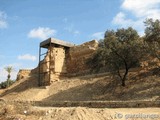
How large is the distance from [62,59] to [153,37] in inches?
617

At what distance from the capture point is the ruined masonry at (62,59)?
114ft

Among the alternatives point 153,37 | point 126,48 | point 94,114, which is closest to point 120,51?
point 126,48

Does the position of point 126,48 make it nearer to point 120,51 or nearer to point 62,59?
point 120,51

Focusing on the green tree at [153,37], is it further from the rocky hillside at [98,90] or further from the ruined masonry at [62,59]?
the ruined masonry at [62,59]

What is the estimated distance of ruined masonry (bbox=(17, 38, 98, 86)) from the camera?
34.7 m

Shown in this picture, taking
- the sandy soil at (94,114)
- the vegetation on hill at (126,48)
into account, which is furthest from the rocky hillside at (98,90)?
the sandy soil at (94,114)

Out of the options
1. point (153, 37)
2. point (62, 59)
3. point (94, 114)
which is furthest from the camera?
point (62, 59)

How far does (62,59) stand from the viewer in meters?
36.5

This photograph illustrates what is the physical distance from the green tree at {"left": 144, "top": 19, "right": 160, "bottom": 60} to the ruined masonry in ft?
35.7

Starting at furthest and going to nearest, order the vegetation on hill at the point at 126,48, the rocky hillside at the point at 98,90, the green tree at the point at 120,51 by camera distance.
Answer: the green tree at the point at 120,51 → the vegetation on hill at the point at 126,48 → the rocky hillside at the point at 98,90

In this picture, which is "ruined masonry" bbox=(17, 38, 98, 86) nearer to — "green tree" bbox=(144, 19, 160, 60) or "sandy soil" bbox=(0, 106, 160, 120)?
"green tree" bbox=(144, 19, 160, 60)

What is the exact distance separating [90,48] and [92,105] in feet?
56.0

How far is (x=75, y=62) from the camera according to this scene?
36.6m

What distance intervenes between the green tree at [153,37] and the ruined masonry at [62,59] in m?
10.9
